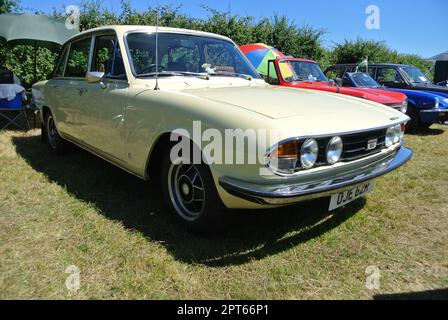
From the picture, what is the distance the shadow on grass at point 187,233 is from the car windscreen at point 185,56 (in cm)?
126

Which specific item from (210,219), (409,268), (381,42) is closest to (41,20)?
(210,219)

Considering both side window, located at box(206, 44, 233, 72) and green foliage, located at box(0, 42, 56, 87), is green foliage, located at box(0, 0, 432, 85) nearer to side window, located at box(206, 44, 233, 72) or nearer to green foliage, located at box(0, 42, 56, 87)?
green foliage, located at box(0, 42, 56, 87)

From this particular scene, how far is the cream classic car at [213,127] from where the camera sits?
2.25m

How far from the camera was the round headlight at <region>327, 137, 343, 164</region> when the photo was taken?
238 cm

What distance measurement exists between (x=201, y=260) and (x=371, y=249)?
1291 mm

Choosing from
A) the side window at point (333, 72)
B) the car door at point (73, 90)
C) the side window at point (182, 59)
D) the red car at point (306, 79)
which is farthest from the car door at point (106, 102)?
the side window at point (333, 72)

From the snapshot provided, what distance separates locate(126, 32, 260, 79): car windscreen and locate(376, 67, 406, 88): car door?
6.18 meters

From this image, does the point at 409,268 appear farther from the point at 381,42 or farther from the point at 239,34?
the point at 381,42

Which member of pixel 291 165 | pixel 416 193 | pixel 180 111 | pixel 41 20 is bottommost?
pixel 416 193

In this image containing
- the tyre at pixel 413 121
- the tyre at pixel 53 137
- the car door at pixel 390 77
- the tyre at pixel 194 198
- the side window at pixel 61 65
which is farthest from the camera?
the car door at pixel 390 77

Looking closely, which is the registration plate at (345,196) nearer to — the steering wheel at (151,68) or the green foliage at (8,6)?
the steering wheel at (151,68)

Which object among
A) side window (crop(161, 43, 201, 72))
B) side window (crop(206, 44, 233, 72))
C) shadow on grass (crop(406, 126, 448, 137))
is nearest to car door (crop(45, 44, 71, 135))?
side window (crop(161, 43, 201, 72))

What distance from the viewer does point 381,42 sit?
62.4 ft

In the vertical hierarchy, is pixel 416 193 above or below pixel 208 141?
below
